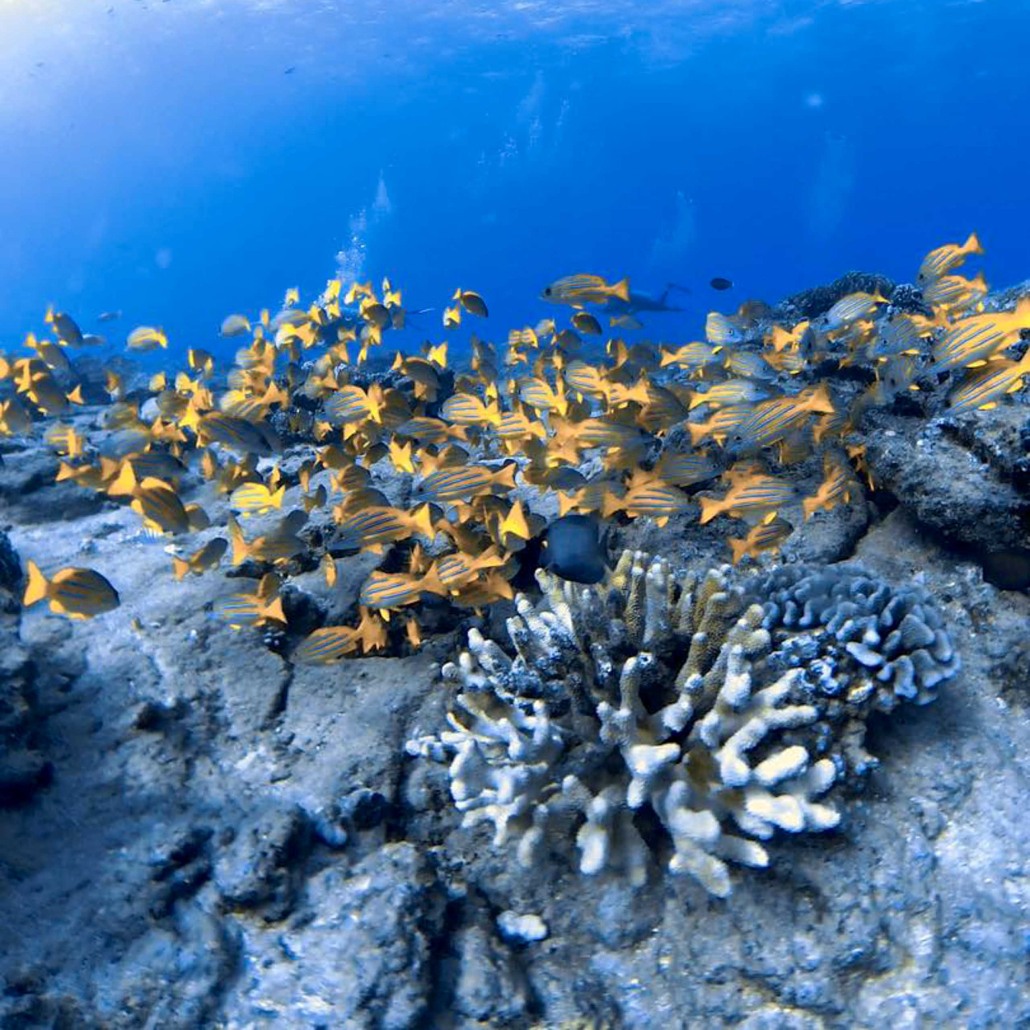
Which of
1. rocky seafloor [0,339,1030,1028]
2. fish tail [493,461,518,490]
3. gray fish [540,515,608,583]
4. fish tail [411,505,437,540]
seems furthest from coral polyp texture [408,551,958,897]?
fish tail [493,461,518,490]

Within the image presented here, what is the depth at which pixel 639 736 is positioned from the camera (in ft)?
10.7

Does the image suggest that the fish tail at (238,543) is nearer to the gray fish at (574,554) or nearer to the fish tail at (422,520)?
the fish tail at (422,520)

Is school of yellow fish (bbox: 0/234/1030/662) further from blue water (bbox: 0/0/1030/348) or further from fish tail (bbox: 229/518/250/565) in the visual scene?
blue water (bbox: 0/0/1030/348)

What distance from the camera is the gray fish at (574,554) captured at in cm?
349

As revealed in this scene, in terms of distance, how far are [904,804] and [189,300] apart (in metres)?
158

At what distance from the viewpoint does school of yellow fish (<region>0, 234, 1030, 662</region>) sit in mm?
4293

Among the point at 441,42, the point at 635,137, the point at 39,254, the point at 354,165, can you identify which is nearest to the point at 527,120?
the point at 635,137

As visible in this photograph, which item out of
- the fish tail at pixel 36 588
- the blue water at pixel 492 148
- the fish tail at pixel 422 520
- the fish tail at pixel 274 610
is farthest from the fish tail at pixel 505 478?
the blue water at pixel 492 148

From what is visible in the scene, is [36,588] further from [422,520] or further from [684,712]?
[684,712]

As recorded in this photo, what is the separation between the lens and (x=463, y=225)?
523 feet

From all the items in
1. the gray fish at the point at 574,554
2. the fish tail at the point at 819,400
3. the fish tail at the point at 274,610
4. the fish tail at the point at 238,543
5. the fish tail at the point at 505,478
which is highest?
the fish tail at the point at 819,400

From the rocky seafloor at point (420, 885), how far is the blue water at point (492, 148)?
101ft

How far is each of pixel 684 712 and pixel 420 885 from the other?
1443 millimetres

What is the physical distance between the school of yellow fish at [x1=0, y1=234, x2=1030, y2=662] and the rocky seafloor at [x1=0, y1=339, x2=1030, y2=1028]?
67 cm
